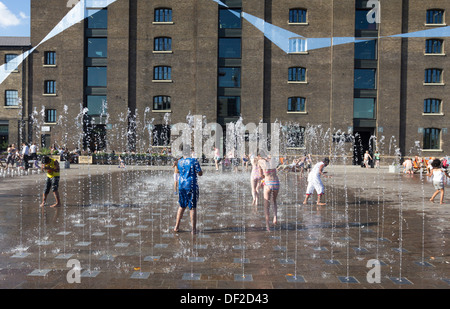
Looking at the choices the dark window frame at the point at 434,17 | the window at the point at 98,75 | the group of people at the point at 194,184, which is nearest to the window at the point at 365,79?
the dark window frame at the point at 434,17

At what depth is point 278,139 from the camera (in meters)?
35.4

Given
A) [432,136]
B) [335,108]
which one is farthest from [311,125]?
[432,136]

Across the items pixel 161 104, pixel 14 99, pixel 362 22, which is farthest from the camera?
pixel 14 99

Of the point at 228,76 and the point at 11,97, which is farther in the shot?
the point at 11,97

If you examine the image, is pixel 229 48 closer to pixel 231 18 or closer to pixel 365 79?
pixel 231 18

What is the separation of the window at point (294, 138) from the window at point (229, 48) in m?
8.52

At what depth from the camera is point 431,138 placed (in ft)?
117

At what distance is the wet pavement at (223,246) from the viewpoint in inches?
193

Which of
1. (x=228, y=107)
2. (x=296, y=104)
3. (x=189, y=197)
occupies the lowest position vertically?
(x=189, y=197)

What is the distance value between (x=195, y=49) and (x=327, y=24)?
1254 centimetres

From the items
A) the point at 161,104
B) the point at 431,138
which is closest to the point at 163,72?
the point at 161,104

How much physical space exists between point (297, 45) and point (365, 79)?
7.20 m

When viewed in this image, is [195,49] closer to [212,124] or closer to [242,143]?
[212,124]

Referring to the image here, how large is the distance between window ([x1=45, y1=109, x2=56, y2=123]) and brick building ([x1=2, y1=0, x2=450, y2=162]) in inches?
23.8
